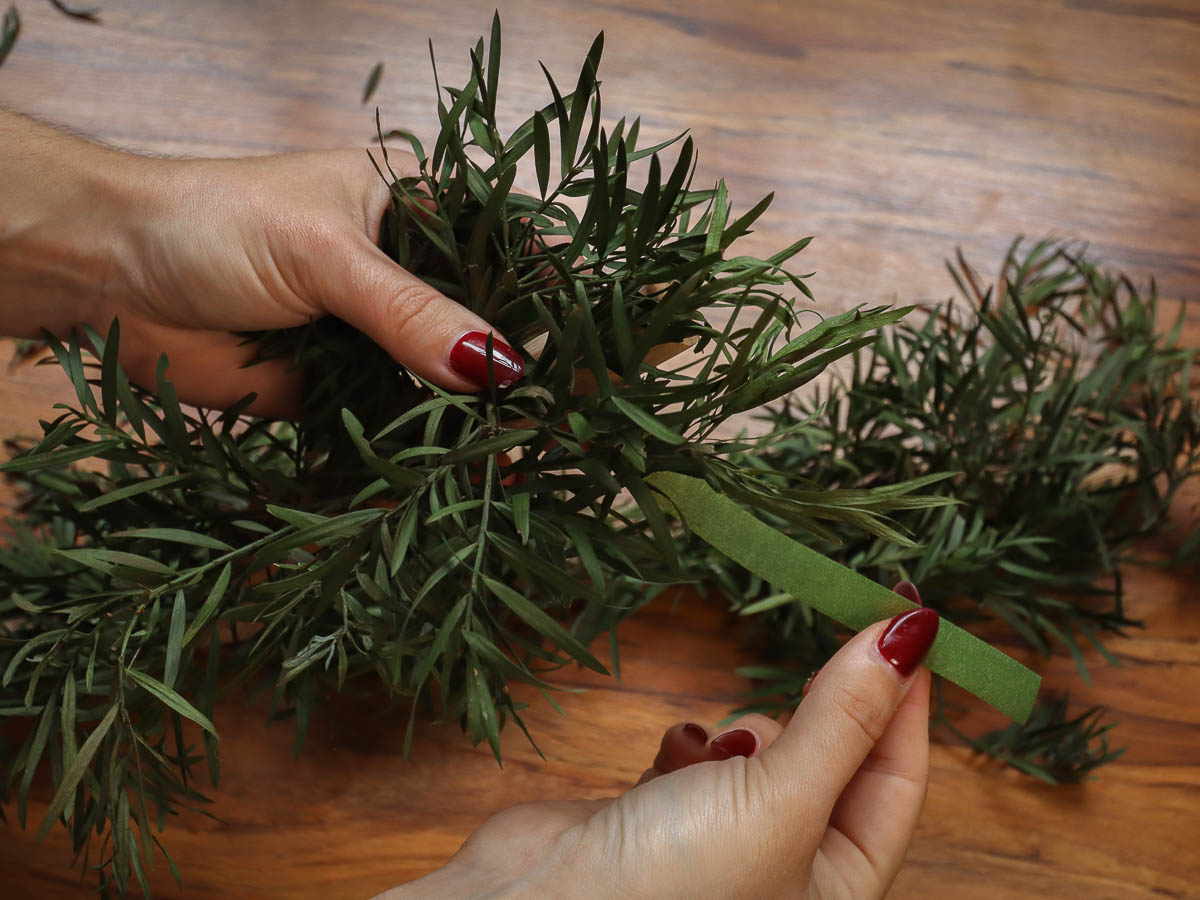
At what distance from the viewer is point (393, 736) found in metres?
0.86

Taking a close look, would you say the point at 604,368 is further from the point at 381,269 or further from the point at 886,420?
the point at 886,420

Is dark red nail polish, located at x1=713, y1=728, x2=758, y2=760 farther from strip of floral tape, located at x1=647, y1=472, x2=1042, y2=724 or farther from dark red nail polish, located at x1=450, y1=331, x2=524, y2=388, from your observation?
dark red nail polish, located at x1=450, y1=331, x2=524, y2=388

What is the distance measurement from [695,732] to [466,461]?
0.37m

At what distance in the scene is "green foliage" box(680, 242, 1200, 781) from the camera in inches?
32.4

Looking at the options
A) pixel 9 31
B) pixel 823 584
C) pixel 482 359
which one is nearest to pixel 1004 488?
pixel 823 584

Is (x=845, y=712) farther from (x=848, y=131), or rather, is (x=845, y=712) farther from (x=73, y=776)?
(x=848, y=131)

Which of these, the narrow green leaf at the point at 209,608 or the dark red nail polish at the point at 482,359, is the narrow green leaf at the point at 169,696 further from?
the dark red nail polish at the point at 482,359

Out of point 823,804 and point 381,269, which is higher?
point 381,269

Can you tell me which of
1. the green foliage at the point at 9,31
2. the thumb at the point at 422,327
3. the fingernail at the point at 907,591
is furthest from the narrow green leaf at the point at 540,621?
the green foliage at the point at 9,31

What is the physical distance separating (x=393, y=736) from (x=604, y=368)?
547 mm

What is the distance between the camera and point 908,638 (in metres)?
0.55

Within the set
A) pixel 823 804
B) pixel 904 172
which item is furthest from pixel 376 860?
pixel 904 172

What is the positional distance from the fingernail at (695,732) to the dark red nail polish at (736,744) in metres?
0.03

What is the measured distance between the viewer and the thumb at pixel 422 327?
1.77ft
